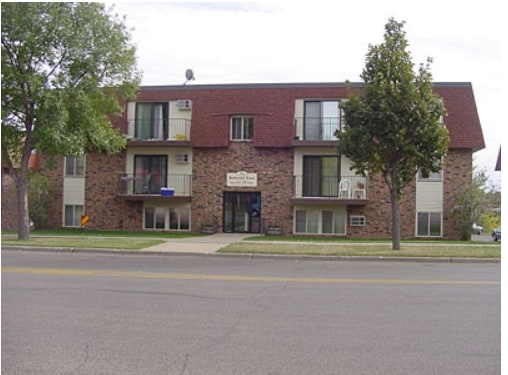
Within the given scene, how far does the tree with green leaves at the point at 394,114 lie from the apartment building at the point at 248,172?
856cm

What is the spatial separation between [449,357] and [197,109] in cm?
2353

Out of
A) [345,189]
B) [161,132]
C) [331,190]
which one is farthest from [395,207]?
[161,132]

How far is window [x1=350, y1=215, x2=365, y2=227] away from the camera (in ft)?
90.3

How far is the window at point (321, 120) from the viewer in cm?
2741

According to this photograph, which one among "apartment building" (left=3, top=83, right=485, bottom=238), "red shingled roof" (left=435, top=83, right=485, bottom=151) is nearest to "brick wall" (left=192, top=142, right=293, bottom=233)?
"apartment building" (left=3, top=83, right=485, bottom=238)

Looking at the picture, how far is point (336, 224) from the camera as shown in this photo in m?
27.9

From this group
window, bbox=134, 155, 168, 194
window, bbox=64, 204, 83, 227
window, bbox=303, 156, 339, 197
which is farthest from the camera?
window, bbox=64, 204, 83, 227

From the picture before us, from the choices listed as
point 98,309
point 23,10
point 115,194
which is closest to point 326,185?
point 115,194

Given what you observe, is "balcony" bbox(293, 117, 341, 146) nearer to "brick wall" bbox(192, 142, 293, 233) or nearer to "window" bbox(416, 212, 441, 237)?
"brick wall" bbox(192, 142, 293, 233)

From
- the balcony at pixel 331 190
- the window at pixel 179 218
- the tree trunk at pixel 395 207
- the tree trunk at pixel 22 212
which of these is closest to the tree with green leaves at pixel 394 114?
the tree trunk at pixel 395 207

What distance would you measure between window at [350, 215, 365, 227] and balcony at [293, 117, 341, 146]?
11.4ft

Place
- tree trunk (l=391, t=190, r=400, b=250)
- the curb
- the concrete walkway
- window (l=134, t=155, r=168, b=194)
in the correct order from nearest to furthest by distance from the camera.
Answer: the curb → the concrete walkway → tree trunk (l=391, t=190, r=400, b=250) → window (l=134, t=155, r=168, b=194)

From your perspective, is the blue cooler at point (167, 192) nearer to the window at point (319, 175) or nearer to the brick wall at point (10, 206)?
the window at point (319, 175)

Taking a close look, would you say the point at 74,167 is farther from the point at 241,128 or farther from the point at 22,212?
the point at 22,212
